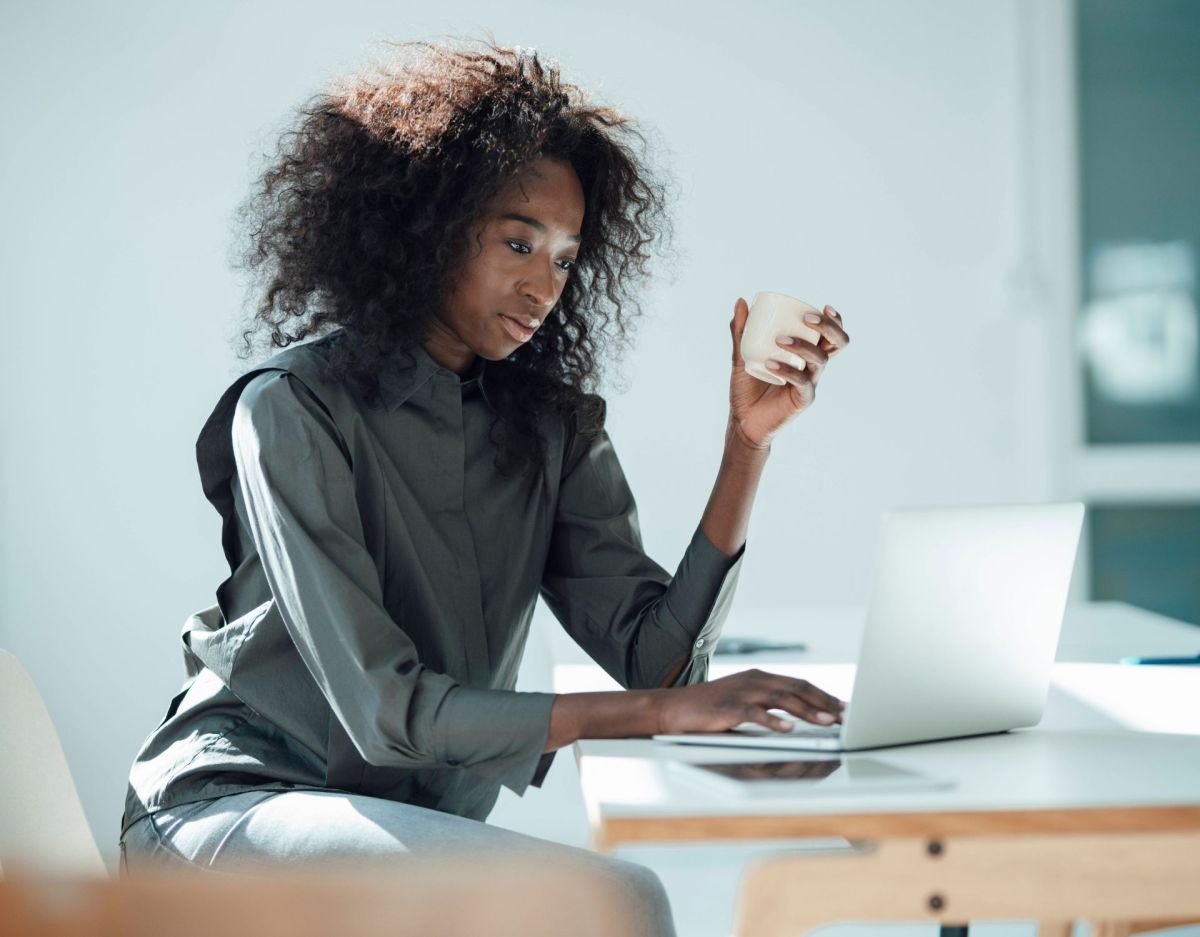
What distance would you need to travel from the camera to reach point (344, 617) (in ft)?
4.24

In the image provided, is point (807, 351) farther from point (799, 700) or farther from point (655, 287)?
point (655, 287)

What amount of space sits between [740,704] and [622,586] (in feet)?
1.50

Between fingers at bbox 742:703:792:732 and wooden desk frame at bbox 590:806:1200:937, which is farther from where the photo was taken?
fingers at bbox 742:703:792:732

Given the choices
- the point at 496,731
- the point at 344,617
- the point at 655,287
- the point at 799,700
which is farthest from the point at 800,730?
the point at 655,287

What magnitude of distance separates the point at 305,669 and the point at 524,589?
28 cm

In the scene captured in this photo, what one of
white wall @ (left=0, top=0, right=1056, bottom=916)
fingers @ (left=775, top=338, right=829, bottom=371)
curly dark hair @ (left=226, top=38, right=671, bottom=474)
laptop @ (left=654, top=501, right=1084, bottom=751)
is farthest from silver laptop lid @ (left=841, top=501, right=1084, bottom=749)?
white wall @ (left=0, top=0, right=1056, bottom=916)

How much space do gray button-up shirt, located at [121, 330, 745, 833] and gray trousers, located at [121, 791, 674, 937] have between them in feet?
0.14

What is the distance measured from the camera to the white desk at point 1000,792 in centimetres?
94

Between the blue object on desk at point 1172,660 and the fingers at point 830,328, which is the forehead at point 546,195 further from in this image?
the blue object on desk at point 1172,660

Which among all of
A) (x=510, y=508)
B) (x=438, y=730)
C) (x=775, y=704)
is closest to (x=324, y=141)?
(x=510, y=508)

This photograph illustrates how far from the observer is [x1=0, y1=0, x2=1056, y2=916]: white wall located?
11.1ft

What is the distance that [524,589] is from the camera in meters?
1.64

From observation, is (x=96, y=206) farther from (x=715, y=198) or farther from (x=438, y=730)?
(x=438, y=730)

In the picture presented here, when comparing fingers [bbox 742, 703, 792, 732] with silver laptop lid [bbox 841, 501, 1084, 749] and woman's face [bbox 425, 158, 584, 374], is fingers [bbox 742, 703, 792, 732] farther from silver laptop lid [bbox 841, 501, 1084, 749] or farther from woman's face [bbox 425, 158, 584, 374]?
woman's face [bbox 425, 158, 584, 374]
